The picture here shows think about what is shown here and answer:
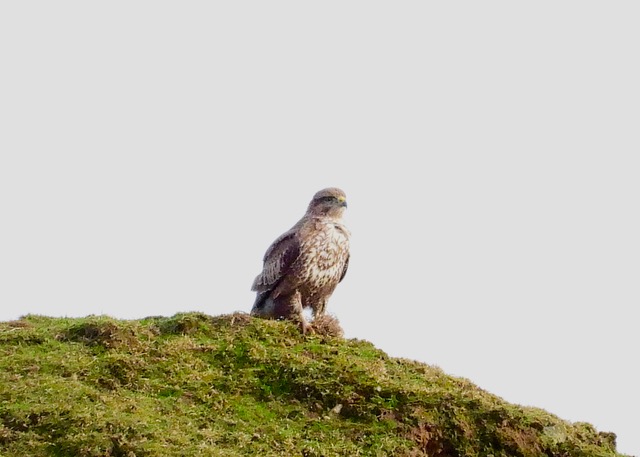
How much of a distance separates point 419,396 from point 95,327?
152 inches

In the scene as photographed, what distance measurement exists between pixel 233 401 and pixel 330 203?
14.7ft

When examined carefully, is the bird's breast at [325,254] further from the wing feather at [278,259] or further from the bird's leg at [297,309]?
the bird's leg at [297,309]

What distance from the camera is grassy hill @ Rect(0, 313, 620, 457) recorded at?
332 inches

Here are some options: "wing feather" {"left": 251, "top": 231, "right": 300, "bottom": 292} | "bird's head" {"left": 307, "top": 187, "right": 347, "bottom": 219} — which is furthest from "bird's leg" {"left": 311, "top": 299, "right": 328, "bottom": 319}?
"bird's head" {"left": 307, "top": 187, "right": 347, "bottom": 219}

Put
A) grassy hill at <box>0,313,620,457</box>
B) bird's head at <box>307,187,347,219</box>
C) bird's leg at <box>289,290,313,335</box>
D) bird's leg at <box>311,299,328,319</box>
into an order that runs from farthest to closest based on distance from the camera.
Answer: bird's head at <box>307,187,347,219</box>, bird's leg at <box>311,299,328,319</box>, bird's leg at <box>289,290,313,335</box>, grassy hill at <box>0,313,620,457</box>

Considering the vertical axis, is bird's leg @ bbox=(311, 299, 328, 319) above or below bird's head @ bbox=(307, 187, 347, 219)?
below

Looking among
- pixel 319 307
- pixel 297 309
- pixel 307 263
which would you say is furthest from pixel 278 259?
pixel 319 307

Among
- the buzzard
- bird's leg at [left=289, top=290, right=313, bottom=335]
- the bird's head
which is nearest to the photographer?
bird's leg at [left=289, top=290, right=313, bottom=335]

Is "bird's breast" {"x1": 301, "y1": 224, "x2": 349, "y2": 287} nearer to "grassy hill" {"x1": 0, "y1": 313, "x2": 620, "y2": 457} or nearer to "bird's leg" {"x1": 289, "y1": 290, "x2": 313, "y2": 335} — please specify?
"bird's leg" {"x1": 289, "y1": 290, "x2": 313, "y2": 335}

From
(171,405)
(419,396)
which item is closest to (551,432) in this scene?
(419,396)

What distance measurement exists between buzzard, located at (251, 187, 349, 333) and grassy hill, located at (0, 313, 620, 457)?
1627mm

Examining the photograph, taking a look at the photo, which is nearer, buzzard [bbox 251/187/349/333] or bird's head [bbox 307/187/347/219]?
buzzard [bbox 251/187/349/333]

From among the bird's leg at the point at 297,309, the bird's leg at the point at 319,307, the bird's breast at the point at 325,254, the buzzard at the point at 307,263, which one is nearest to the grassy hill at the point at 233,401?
the bird's leg at the point at 297,309

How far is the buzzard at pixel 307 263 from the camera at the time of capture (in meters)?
12.8
